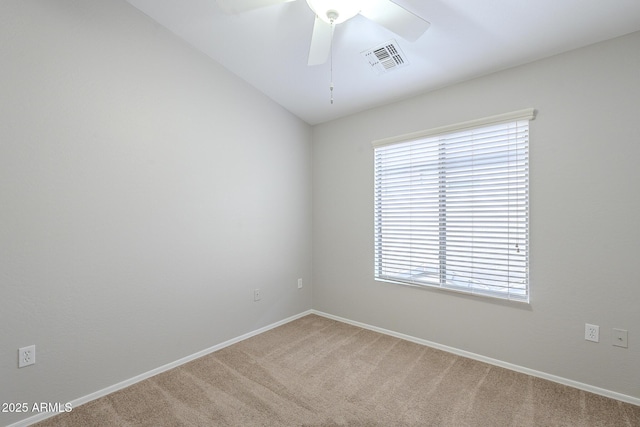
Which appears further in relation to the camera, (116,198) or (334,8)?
(116,198)

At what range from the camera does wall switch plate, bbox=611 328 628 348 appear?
2002 millimetres

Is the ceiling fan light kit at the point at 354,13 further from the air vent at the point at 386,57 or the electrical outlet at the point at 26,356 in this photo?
the electrical outlet at the point at 26,356

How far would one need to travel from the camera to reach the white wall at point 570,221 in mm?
1999

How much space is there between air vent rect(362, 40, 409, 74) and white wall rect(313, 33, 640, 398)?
0.55 m

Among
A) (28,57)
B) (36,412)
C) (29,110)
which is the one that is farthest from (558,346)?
(28,57)

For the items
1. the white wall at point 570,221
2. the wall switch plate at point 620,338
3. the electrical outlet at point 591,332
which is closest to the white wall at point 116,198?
the white wall at point 570,221

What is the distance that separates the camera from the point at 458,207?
106 inches

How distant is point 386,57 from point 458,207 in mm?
1435

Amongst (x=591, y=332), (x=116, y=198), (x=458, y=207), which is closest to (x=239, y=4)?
(x=116, y=198)

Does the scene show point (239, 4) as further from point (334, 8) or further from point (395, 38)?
point (395, 38)

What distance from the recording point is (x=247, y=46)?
101 inches

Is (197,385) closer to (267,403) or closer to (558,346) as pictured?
(267,403)

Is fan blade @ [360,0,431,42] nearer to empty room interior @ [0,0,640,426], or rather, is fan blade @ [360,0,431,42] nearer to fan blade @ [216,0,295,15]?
empty room interior @ [0,0,640,426]

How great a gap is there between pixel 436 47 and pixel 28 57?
275cm
